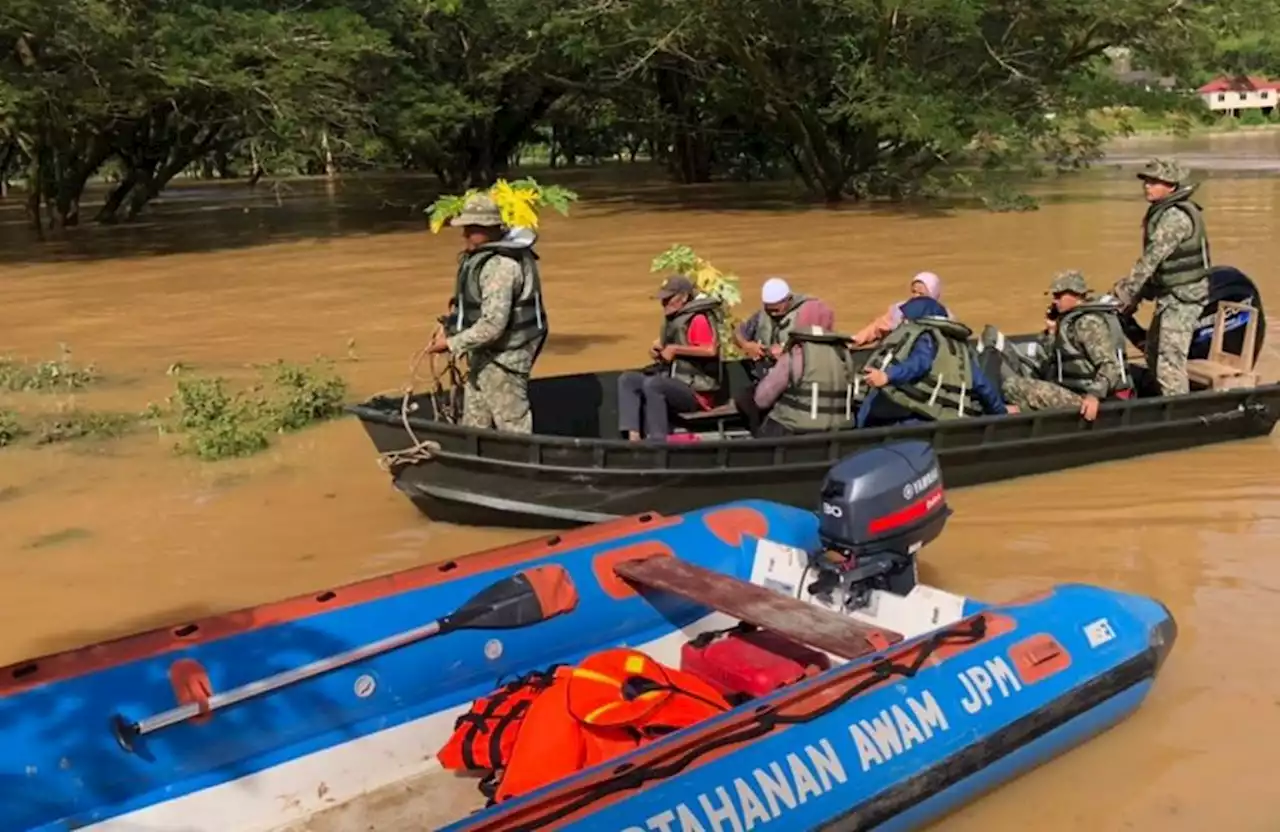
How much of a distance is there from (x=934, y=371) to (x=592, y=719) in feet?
12.8

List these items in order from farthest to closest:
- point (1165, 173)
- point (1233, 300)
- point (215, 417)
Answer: point (215, 417)
point (1233, 300)
point (1165, 173)

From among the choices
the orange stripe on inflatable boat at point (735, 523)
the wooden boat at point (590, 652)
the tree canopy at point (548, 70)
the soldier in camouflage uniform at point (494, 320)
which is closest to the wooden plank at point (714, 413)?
the soldier in camouflage uniform at point (494, 320)

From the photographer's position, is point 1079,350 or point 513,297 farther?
Answer: point 1079,350

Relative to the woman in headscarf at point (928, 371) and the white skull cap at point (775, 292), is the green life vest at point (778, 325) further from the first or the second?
the woman in headscarf at point (928, 371)

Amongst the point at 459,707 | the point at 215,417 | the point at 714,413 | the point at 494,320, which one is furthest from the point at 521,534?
the point at 215,417

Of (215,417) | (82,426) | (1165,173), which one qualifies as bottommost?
(82,426)

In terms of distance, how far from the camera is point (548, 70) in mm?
31922

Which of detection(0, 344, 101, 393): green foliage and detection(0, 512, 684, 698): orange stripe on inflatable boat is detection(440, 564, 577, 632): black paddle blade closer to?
detection(0, 512, 684, 698): orange stripe on inflatable boat

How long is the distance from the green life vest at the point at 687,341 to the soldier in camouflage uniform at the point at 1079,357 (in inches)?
74.5

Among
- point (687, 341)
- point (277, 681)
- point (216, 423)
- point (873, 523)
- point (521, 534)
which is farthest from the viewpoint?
point (216, 423)

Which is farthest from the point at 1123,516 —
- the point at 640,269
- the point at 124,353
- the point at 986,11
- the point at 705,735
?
the point at 986,11

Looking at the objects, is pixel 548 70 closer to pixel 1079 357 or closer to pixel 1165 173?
pixel 1165 173

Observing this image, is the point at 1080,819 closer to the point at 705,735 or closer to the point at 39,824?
the point at 705,735

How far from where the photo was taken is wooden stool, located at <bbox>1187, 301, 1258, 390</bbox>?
8469 mm
